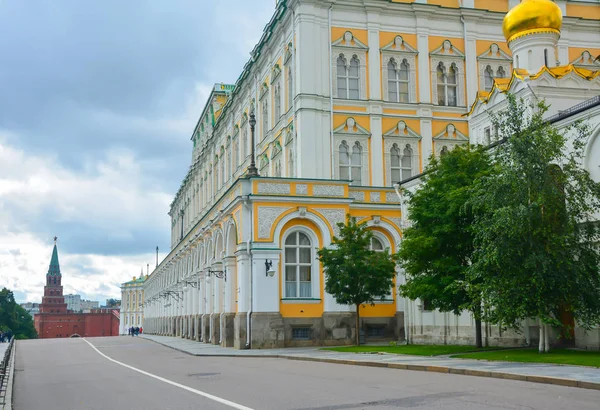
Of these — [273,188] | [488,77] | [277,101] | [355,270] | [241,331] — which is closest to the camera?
[355,270]

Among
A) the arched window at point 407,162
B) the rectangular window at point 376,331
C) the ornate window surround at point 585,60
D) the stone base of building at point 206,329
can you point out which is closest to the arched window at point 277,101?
the arched window at point 407,162

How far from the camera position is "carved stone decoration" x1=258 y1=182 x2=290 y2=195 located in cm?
3491

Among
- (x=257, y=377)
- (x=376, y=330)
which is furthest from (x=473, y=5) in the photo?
(x=257, y=377)

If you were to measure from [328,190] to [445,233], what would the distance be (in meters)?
11.5

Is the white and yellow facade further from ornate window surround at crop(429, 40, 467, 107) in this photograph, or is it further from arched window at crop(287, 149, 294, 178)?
ornate window surround at crop(429, 40, 467, 107)

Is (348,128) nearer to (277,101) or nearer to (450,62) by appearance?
(277,101)

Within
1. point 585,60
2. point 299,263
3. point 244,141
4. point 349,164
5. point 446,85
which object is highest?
point 585,60

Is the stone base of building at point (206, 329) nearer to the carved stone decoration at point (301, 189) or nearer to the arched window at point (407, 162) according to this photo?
the carved stone decoration at point (301, 189)

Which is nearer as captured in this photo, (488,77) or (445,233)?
(445,233)

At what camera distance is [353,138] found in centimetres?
4369

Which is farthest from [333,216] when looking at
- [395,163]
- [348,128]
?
[395,163]

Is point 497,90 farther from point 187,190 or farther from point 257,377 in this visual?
point 187,190

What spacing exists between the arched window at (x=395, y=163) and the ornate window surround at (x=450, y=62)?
163 inches

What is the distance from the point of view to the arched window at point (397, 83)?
148 feet
